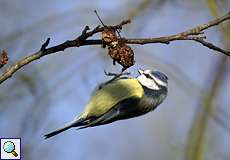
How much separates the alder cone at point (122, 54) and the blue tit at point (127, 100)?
0.10 feet

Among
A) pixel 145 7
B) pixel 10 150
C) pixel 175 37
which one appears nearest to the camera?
pixel 175 37

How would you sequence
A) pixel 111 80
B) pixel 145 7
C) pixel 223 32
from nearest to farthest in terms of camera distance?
pixel 111 80 → pixel 223 32 → pixel 145 7

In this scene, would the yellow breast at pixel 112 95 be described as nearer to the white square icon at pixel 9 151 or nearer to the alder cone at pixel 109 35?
the alder cone at pixel 109 35

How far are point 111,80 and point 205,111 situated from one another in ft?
2.73

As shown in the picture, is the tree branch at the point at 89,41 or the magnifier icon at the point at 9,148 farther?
the magnifier icon at the point at 9,148

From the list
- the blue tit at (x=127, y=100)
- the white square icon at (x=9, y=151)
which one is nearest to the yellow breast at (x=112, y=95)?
the blue tit at (x=127, y=100)

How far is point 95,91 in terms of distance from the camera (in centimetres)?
104

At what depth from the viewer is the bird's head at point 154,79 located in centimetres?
94

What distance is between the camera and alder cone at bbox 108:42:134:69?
0.96 metres

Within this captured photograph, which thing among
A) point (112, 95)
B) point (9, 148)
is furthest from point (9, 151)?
point (112, 95)

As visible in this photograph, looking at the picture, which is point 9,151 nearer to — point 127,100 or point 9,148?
point 9,148

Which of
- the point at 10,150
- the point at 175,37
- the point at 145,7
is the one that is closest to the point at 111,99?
the point at 175,37

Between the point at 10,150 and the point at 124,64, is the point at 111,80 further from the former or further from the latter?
the point at 10,150

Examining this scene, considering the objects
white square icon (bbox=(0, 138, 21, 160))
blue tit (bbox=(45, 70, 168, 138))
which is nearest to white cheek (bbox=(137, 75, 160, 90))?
blue tit (bbox=(45, 70, 168, 138))
